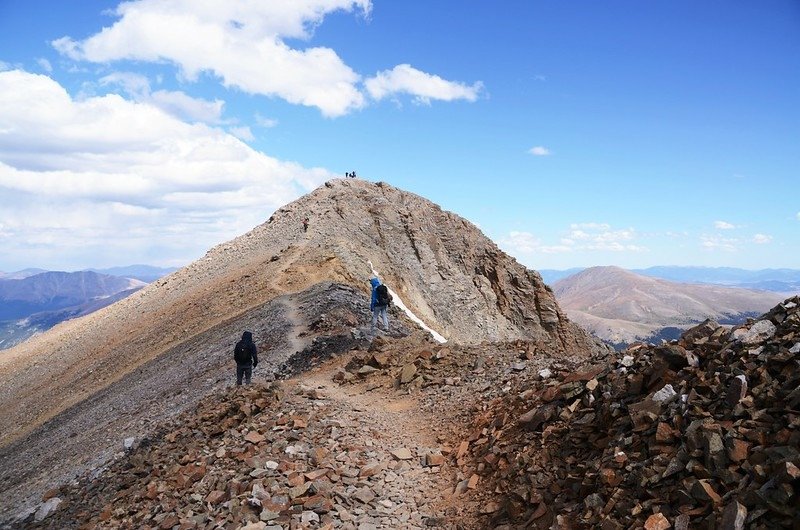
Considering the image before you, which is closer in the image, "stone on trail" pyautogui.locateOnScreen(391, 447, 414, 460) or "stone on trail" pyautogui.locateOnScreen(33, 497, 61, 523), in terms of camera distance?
"stone on trail" pyautogui.locateOnScreen(391, 447, 414, 460)

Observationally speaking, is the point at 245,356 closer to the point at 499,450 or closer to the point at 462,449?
the point at 462,449

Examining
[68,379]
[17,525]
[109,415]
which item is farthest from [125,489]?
[68,379]

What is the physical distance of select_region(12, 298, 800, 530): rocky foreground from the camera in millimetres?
6066

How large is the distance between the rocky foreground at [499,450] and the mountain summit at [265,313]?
14.1 feet

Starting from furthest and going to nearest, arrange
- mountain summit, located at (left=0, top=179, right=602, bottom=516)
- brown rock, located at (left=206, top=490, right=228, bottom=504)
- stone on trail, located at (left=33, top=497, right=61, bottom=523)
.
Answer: mountain summit, located at (left=0, top=179, right=602, bottom=516)
stone on trail, located at (left=33, top=497, right=61, bottom=523)
brown rock, located at (left=206, top=490, right=228, bottom=504)

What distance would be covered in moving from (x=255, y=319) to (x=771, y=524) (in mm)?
22515

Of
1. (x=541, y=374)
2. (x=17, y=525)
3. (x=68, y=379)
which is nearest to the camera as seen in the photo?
(x=541, y=374)

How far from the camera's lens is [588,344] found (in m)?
44.9

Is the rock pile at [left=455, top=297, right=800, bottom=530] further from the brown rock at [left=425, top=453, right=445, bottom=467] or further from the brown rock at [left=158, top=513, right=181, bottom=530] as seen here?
the brown rock at [left=158, top=513, right=181, bottom=530]

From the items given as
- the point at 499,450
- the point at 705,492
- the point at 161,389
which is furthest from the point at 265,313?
the point at 705,492

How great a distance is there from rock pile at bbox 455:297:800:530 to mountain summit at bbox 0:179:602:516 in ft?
20.4

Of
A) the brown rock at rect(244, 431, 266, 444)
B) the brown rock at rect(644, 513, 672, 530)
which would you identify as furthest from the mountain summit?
the brown rock at rect(644, 513, 672, 530)

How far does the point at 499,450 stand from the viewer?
9.02 metres

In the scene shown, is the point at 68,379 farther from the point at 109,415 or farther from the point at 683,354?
the point at 683,354
